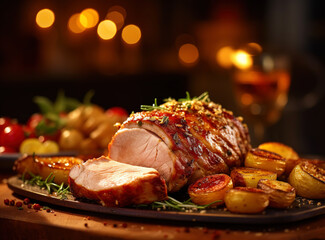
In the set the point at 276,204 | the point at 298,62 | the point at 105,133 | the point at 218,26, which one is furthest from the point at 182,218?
the point at 218,26

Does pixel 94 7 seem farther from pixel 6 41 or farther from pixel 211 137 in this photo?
pixel 211 137

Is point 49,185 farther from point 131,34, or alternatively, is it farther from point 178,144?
point 131,34

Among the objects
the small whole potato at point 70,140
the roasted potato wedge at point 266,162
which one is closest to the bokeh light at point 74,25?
the small whole potato at point 70,140

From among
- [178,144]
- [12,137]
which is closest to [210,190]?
[178,144]

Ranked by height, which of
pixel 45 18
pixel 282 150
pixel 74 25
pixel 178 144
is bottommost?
pixel 282 150

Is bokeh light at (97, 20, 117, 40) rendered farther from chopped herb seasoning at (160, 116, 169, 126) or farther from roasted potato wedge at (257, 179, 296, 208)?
roasted potato wedge at (257, 179, 296, 208)

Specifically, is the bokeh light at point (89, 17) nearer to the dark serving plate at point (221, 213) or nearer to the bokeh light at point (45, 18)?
the bokeh light at point (45, 18)

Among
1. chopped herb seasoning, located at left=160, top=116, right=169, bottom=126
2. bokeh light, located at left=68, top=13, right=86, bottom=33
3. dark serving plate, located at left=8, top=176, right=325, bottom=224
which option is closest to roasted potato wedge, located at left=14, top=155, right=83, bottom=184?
dark serving plate, located at left=8, top=176, right=325, bottom=224
